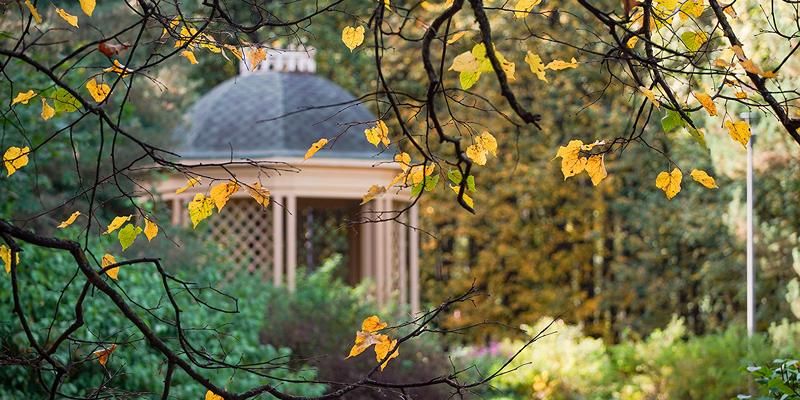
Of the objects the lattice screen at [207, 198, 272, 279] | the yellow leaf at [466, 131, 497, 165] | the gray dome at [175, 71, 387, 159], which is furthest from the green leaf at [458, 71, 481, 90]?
the lattice screen at [207, 198, 272, 279]

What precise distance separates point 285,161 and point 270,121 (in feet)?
1.84

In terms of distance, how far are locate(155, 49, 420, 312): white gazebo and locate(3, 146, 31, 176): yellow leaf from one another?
29.0ft

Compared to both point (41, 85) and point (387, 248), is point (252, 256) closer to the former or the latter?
point (387, 248)

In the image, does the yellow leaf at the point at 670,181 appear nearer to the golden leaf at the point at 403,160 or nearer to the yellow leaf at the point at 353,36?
the golden leaf at the point at 403,160

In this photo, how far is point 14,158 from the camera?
307 cm

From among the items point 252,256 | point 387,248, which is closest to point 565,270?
point 387,248

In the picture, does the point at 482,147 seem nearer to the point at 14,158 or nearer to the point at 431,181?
the point at 431,181

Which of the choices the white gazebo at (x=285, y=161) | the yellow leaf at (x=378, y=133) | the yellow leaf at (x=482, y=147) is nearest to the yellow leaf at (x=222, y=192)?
the yellow leaf at (x=378, y=133)

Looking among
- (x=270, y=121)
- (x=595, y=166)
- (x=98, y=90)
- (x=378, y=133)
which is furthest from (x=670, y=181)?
(x=270, y=121)

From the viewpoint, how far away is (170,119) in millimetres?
11781

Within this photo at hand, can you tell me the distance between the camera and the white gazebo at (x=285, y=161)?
13.0m

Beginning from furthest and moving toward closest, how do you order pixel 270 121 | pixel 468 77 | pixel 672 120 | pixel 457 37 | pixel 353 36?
pixel 270 121 → pixel 353 36 → pixel 672 120 → pixel 457 37 → pixel 468 77

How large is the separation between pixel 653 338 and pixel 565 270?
13.2 feet

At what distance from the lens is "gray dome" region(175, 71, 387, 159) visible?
1333 cm
